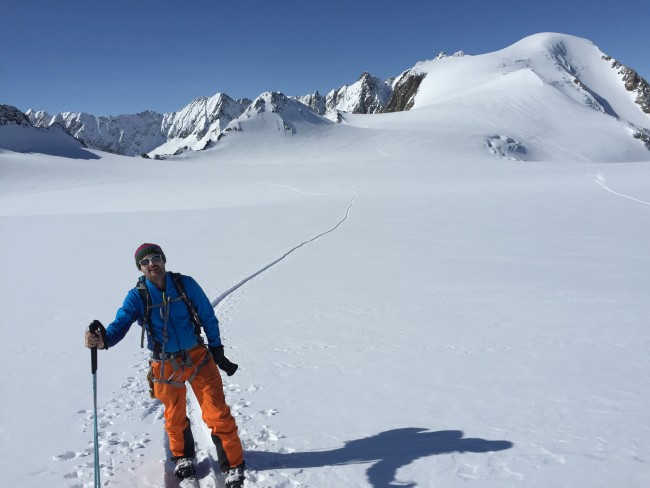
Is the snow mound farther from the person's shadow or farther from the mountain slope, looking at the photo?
the person's shadow

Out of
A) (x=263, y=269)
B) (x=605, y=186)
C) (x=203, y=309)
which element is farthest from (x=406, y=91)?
(x=203, y=309)

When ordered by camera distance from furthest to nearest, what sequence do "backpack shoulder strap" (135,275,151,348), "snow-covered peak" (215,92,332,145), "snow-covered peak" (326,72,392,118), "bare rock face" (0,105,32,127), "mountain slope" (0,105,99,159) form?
"snow-covered peak" (326,72,392,118) < "snow-covered peak" (215,92,332,145) < "bare rock face" (0,105,32,127) < "mountain slope" (0,105,99,159) < "backpack shoulder strap" (135,275,151,348)

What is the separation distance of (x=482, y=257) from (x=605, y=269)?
2840mm

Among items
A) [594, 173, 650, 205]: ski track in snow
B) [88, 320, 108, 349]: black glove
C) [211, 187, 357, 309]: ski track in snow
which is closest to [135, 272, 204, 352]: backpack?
[88, 320, 108, 349]: black glove

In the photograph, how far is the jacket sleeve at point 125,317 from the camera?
11.9 feet

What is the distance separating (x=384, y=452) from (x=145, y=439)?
7.09 feet

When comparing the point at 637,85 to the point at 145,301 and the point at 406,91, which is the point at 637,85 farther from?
the point at 145,301

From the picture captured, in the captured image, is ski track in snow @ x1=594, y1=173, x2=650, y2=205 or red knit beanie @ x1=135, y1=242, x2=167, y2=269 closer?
red knit beanie @ x1=135, y1=242, x2=167, y2=269

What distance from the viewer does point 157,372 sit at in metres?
3.82

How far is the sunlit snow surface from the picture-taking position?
12.5 ft

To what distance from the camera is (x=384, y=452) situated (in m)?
3.93

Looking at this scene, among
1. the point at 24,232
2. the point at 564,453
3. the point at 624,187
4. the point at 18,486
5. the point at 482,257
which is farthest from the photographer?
the point at 624,187

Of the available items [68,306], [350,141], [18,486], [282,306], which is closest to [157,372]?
[18,486]

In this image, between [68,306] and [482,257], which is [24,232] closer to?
[68,306]
